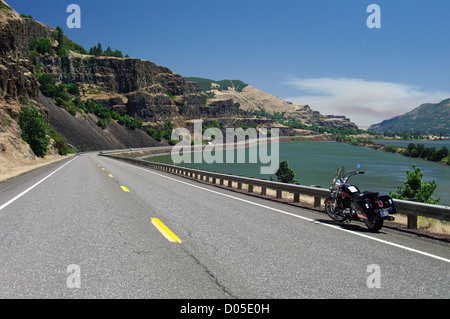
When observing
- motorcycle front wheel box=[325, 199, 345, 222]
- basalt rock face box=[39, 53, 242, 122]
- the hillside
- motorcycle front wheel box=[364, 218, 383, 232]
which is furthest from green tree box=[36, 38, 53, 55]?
motorcycle front wheel box=[364, 218, 383, 232]

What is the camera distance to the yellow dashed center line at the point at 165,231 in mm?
6109

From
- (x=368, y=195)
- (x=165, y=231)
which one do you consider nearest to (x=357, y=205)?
(x=368, y=195)

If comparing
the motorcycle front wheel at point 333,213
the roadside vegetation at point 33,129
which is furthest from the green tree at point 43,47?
the motorcycle front wheel at point 333,213

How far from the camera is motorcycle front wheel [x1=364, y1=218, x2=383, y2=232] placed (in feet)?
22.9

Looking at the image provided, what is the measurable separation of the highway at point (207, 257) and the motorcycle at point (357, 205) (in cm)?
28

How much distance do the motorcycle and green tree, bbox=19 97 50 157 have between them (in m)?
56.4

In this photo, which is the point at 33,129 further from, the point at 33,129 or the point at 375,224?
the point at 375,224

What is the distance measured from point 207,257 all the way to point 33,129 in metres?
57.8

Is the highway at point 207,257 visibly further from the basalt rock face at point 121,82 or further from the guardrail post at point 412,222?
the basalt rock face at point 121,82

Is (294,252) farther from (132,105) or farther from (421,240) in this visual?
A: (132,105)

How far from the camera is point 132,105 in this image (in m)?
170
